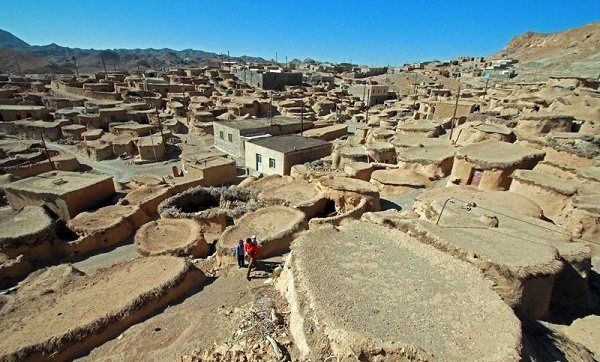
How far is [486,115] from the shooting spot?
2431 cm

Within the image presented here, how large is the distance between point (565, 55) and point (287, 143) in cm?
6647

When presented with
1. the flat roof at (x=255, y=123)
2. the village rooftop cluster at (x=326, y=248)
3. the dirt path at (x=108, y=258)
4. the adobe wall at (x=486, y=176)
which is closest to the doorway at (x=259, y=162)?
the village rooftop cluster at (x=326, y=248)

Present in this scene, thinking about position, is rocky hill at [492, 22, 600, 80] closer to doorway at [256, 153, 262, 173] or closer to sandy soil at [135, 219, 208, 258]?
doorway at [256, 153, 262, 173]

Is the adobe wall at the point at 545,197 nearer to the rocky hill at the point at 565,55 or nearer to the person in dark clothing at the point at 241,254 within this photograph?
the person in dark clothing at the point at 241,254

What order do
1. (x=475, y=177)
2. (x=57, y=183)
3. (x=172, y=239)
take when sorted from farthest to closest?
(x=57, y=183)
(x=475, y=177)
(x=172, y=239)

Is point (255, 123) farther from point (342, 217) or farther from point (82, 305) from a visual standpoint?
point (82, 305)

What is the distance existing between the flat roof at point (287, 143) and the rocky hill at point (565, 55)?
44.3m

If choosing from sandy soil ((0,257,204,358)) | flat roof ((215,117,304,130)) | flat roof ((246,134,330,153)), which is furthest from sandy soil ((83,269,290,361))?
flat roof ((215,117,304,130))

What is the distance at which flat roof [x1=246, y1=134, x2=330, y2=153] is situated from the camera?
2380 cm

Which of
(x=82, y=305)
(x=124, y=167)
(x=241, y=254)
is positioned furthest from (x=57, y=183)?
(x=241, y=254)

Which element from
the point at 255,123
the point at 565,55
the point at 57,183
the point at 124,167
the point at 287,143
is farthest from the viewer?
the point at 565,55

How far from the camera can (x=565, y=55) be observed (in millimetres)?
61469

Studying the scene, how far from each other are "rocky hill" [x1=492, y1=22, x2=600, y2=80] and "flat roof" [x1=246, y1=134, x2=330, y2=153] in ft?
145

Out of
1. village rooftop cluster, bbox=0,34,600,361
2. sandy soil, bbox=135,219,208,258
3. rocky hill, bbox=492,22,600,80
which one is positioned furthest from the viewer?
rocky hill, bbox=492,22,600,80
